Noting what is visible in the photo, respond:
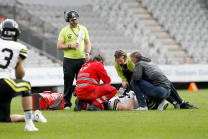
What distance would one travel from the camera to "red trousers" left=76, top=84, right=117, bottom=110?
257 inches

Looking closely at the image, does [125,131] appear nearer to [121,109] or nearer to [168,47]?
[121,109]

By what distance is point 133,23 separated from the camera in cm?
2039

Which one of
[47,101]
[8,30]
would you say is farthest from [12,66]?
[47,101]

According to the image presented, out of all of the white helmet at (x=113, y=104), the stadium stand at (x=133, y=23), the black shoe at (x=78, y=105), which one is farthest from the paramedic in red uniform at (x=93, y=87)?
the stadium stand at (x=133, y=23)

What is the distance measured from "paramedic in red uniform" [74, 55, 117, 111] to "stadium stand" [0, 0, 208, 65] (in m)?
8.64

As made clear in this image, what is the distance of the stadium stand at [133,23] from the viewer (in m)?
15.9

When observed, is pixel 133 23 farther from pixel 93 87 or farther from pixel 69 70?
pixel 93 87

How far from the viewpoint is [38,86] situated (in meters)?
12.9

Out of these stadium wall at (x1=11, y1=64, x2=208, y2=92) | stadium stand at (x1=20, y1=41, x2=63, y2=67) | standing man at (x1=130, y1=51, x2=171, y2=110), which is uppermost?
standing man at (x1=130, y1=51, x2=171, y2=110)

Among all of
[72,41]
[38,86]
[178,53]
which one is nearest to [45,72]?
[38,86]

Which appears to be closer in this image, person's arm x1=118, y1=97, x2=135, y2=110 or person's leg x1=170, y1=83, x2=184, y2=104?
person's leg x1=170, y1=83, x2=184, y2=104

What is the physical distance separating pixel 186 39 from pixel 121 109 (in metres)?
14.7

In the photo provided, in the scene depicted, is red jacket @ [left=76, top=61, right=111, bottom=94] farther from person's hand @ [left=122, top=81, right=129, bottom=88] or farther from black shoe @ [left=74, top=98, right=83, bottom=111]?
person's hand @ [left=122, top=81, right=129, bottom=88]

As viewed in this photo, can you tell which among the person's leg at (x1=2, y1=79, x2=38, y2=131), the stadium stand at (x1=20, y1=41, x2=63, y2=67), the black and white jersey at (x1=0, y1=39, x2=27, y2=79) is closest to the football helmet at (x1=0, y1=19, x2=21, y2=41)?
the black and white jersey at (x1=0, y1=39, x2=27, y2=79)
